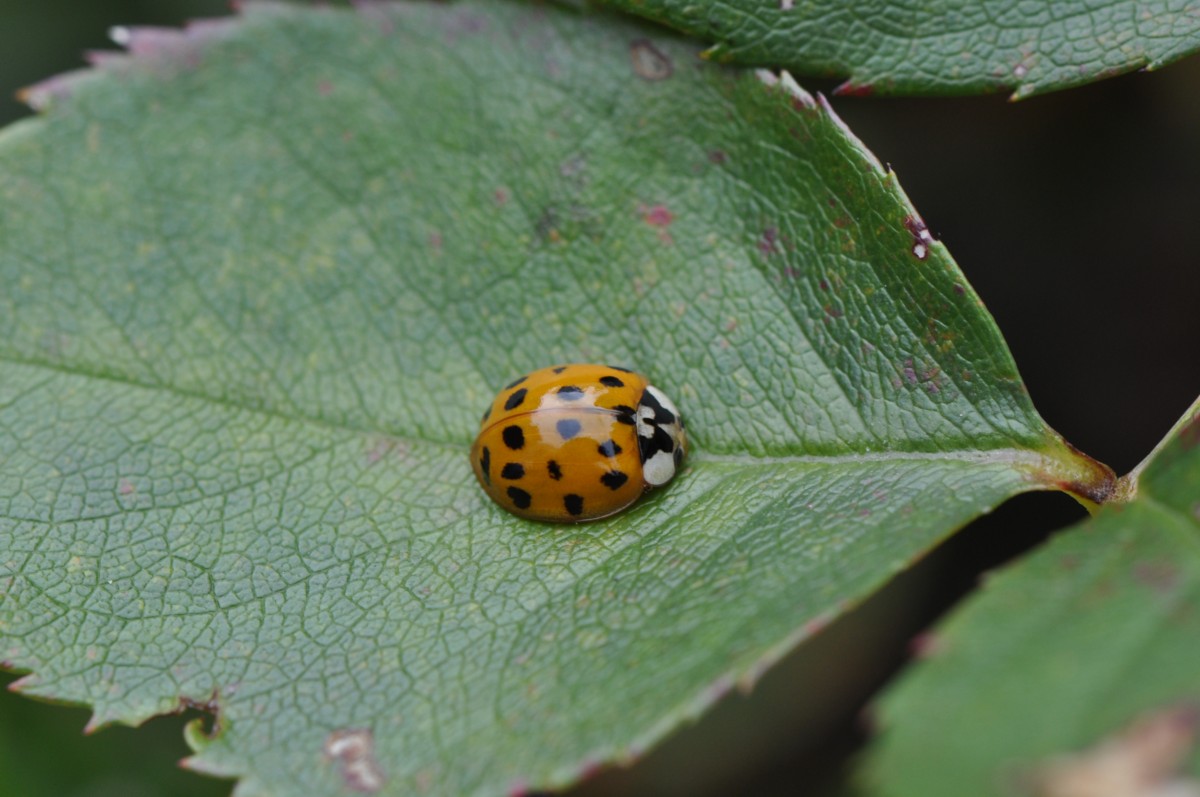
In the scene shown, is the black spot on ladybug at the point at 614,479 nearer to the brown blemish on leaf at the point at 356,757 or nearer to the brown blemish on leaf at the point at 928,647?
the brown blemish on leaf at the point at 356,757

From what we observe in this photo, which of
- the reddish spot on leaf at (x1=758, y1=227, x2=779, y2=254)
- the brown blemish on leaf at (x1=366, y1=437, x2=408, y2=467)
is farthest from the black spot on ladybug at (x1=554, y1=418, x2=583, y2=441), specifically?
the reddish spot on leaf at (x1=758, y1=227, x2=779, y2=254)

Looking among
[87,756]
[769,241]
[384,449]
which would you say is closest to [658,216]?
[769,241]

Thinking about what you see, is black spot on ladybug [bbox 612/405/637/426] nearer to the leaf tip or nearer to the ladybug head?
the ladybug head

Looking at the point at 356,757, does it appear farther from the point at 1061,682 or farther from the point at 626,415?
the point at 1061,682

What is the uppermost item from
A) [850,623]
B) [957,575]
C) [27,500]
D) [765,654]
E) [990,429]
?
[990,429]

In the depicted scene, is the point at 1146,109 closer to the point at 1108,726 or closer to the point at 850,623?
the point at 850,623

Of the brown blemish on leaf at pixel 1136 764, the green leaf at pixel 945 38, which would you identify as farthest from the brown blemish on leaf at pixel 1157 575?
the green leaf at pixel 945 38

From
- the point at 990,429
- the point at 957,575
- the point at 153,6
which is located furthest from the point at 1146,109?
the point at 153,6

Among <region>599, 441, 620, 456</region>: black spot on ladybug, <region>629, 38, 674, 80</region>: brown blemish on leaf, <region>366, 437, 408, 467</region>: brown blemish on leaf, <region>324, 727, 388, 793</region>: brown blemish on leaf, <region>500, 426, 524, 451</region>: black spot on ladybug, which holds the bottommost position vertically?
<region>324, 727, 388, 793</region>: brown blemish on leaf
